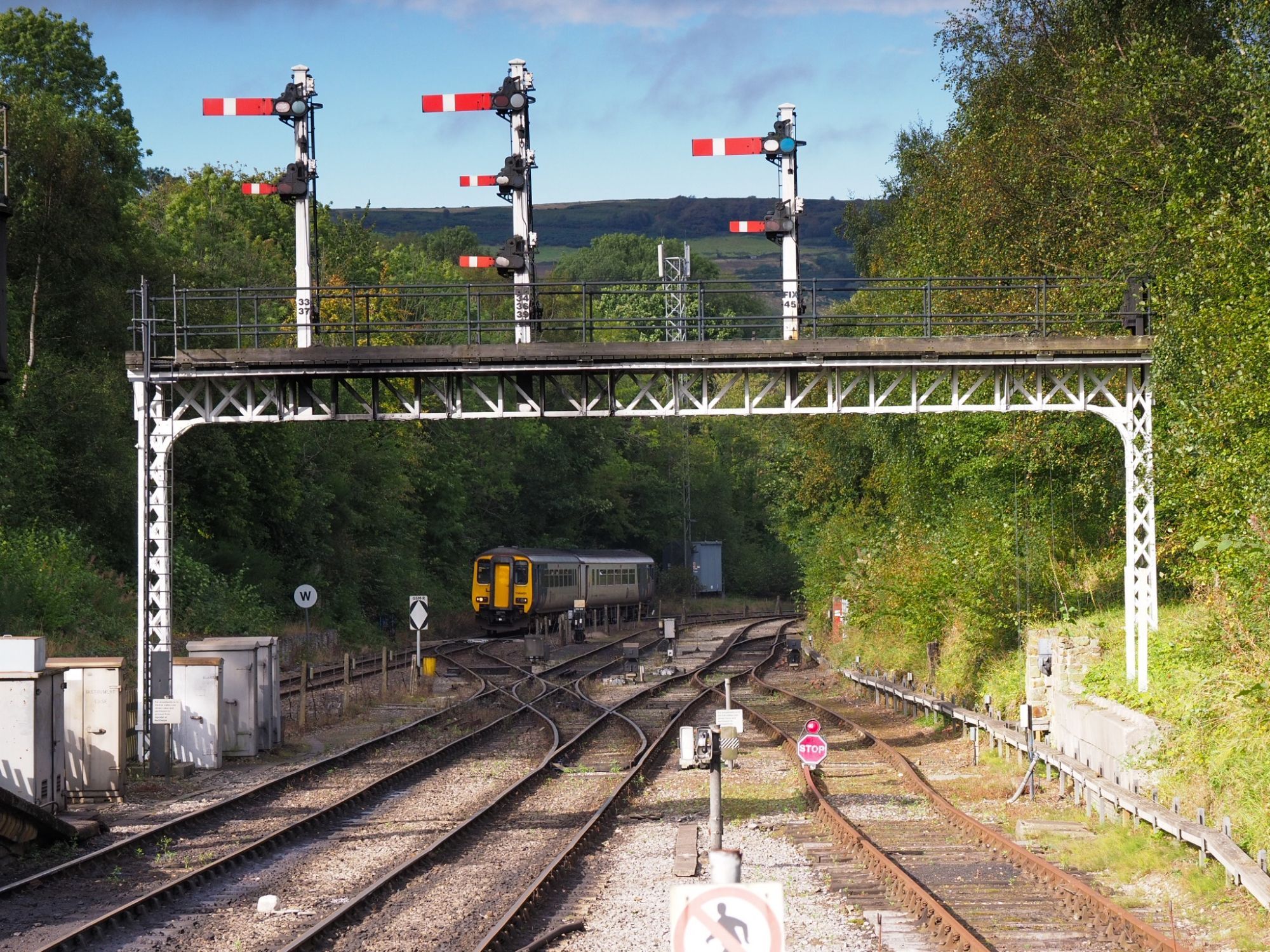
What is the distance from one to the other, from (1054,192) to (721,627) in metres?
37.0

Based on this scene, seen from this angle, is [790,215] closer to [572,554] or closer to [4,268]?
[4,268]

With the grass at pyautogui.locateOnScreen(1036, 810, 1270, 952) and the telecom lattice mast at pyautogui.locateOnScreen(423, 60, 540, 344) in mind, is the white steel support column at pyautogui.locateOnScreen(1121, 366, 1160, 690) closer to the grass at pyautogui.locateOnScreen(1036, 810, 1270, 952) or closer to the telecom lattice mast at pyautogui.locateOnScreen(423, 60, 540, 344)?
the grass at pyautogui.locateOnScreen(1036, 810, 1270, 952)

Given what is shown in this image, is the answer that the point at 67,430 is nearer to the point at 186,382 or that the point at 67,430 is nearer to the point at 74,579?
the point at 74,579

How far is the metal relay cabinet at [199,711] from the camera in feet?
68.2

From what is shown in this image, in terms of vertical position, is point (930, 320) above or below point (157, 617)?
above

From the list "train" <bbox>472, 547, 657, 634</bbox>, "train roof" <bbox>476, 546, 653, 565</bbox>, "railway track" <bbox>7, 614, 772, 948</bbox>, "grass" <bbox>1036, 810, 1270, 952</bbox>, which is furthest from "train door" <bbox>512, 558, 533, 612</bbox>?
"grass" <bbox>1036, 810, 1270, 952</bbox>

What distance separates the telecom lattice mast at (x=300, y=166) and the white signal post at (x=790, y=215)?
21.4 ft

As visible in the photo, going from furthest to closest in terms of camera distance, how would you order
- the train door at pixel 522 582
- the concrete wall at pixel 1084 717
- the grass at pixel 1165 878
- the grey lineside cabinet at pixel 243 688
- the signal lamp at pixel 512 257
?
the train door at pixel 522 582, the grey lineside cabinet at pixel 243 688, the signal lamp at pixel 512 257, the concrete wall at pixel 1084 717, the grass at pixel 1165 878

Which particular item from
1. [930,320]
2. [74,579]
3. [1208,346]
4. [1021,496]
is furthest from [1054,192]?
[74,579]

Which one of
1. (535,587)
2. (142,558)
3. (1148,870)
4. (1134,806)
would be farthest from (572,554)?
(1148,870)

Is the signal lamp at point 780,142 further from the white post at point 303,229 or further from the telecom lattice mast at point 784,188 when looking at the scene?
the white post at point 303,229

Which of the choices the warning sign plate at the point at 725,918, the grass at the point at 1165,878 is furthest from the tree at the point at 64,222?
the warning sign plate at the point at 725,918

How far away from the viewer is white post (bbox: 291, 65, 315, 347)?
20.5 metres

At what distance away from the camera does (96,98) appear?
5403 cm
